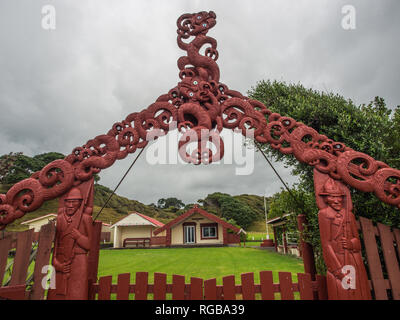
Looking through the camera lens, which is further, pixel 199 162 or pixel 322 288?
pixel 199 162

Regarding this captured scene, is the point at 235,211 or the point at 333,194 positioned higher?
the point at 235,211

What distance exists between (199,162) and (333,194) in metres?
1.73

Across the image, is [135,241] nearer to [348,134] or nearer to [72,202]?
[72,202]

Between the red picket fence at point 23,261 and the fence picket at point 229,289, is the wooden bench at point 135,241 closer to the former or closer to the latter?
the red picket fence at point 23,261

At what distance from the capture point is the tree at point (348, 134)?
358cm

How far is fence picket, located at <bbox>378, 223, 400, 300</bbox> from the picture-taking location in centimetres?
259

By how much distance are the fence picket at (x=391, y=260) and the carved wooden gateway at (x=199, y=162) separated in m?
0.41

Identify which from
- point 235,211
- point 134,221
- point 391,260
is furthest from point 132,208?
point 391,260

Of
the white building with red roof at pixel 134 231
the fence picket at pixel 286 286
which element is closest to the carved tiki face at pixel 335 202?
the fence picket at pixel 286 286

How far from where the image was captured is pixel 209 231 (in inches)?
795

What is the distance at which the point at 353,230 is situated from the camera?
2.59m
